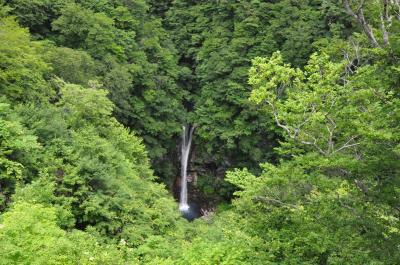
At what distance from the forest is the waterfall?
8 cm

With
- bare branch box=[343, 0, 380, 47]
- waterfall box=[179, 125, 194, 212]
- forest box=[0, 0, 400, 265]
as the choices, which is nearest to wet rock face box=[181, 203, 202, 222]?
forest box=[0, 0, 400, 265]

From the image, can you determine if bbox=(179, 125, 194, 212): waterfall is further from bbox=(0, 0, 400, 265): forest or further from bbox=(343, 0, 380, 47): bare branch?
bbox=(343, 0, 380, 47): bare branch

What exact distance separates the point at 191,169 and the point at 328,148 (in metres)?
20.7

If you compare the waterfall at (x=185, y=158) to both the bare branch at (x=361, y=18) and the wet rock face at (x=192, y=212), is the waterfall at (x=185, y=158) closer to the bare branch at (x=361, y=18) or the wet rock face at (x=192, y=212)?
the wet rock face at (x=192, y=212)

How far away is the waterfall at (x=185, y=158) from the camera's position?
27859 millimetres

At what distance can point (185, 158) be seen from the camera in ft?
94.5

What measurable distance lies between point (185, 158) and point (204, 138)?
2.11 meters

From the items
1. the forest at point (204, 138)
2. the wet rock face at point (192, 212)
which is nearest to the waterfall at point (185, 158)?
the forest at point (204, 138)

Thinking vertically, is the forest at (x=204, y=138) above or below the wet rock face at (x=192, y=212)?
above

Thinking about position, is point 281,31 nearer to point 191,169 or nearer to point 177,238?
point 191,169

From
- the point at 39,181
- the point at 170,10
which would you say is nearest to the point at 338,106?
the point at 39,181

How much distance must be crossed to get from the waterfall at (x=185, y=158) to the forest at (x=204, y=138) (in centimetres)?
8

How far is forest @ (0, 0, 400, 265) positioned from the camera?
7.69 meters

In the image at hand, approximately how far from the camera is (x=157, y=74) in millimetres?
27781
